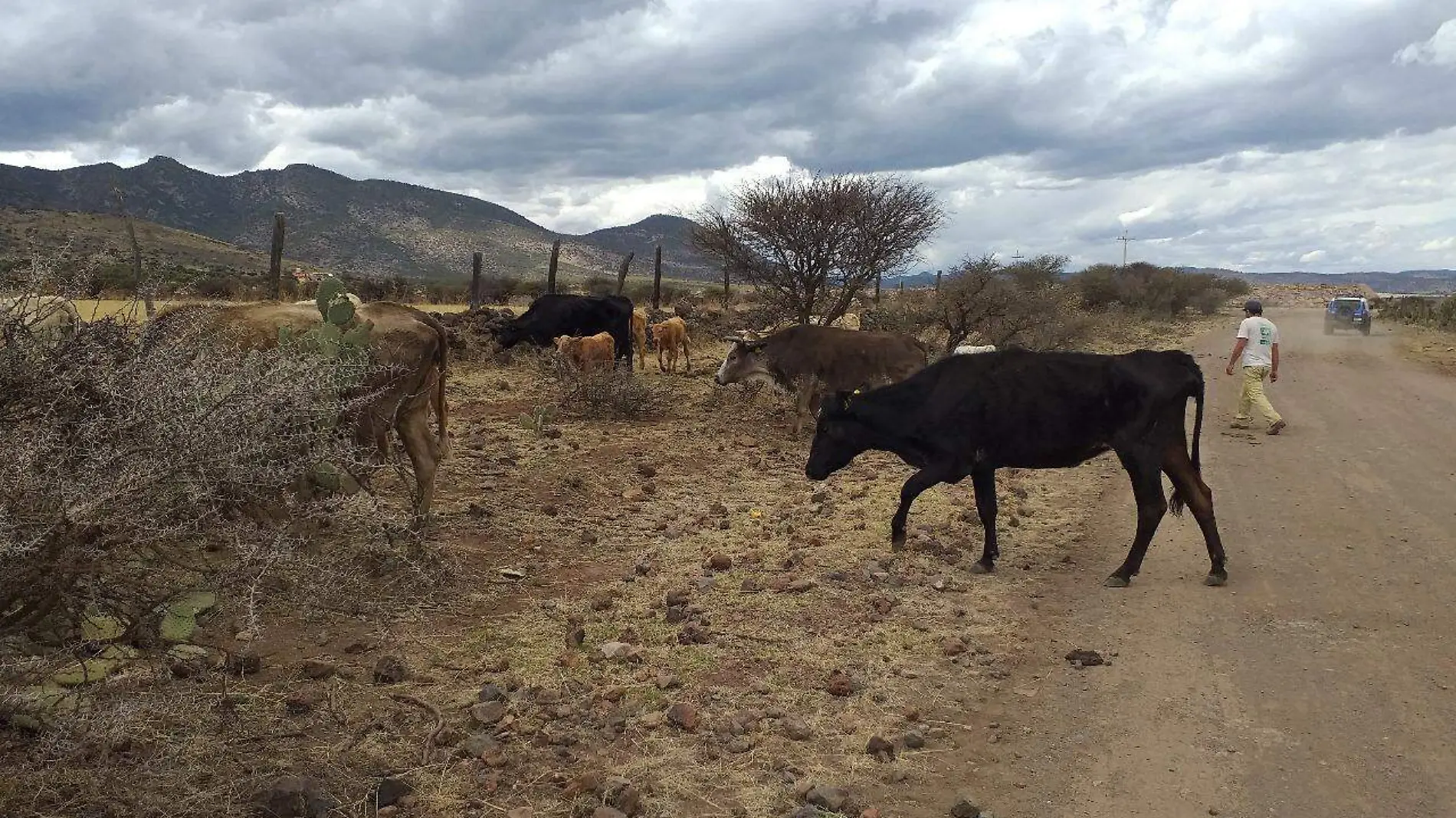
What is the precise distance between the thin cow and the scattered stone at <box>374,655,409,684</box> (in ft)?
42.5

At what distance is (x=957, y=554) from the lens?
23.8ft

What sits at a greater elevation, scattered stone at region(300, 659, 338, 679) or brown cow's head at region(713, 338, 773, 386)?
brown cow's head at region(713, 338, 773, 386)

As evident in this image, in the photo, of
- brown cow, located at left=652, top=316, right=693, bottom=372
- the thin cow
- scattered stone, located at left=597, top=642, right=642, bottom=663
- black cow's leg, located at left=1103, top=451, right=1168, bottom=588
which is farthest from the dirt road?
the thin cow

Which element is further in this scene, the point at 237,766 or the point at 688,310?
the point at 688,310

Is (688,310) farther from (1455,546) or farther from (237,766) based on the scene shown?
(237,766)

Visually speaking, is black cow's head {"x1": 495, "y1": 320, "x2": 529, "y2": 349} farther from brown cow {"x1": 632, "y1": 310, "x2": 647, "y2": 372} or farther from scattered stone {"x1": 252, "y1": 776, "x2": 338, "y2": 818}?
scattered stone {"x1": 252, "y1": 776, "x2": 338, "y2": 818}

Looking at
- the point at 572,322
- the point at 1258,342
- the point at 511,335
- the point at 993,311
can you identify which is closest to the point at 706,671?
the point at 1258,342

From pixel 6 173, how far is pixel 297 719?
134 metres

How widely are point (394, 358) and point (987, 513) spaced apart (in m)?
4.51

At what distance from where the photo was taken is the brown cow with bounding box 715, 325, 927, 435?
12.1m

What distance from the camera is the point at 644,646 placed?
5.42 m

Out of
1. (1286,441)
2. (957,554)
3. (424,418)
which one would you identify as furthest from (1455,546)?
(424,418)

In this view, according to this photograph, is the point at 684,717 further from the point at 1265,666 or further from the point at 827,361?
the point at 827,361

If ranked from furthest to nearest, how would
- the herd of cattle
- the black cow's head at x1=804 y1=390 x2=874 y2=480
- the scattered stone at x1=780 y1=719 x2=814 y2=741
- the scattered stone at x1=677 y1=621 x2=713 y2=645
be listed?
the black cow's head at x1=804 y1=390 x2=874 y2=480 → the herd of cattle → the scattered stone at x1=677 y1=621 x2=713 y2=645 → the scattered stone at x1=780 y1=719 x2=814 y2=741
